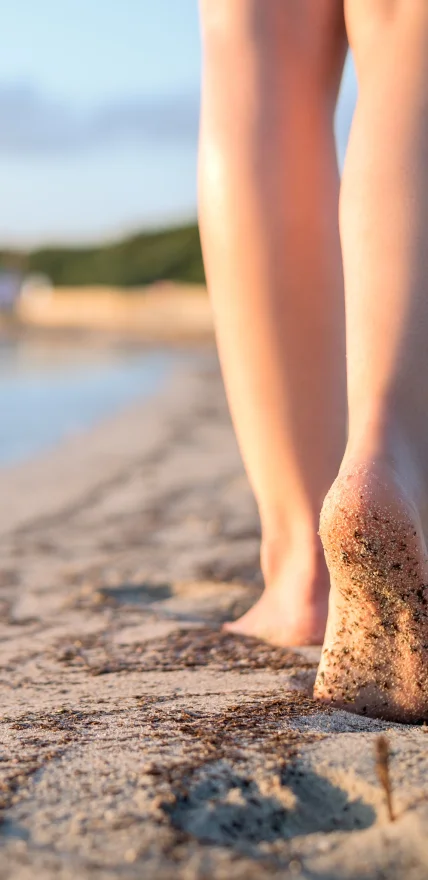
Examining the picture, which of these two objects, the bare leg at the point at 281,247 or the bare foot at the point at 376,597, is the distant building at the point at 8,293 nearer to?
the bare leg at the point at 281,247

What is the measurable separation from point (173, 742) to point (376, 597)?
0.24 metres

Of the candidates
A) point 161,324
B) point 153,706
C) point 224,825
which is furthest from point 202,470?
point 161,324

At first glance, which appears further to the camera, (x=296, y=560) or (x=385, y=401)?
(x=296, y=560)

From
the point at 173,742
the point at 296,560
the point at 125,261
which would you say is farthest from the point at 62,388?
the point at 125,261

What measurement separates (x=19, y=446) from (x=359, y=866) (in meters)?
3.51

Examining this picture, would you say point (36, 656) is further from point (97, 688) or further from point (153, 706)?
point (153, 706)

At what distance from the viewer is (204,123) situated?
1.26 metres

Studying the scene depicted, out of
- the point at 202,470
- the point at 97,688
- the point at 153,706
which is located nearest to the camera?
the point at 153,706

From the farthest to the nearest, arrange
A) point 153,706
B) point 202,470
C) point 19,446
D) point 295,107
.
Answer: point 19,446
point 202,470
point 295,107
point 153,706

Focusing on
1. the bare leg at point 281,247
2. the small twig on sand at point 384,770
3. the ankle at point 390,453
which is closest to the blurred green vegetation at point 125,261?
the bare leg at point 281,247

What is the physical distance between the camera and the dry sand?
65 cm

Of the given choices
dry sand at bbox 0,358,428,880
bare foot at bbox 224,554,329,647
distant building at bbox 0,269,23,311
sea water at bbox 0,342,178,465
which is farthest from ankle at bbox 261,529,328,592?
distant building at bbox 0,269,23,311

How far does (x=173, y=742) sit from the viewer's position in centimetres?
Result: 83

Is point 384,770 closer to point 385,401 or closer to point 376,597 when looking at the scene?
point 376,597
